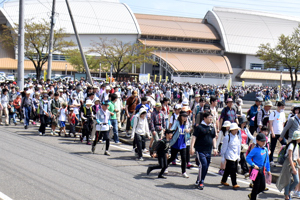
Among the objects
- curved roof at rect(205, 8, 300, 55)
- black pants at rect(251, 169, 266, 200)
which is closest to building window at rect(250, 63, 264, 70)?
curved roof at rect(205, 8, 300, 55)

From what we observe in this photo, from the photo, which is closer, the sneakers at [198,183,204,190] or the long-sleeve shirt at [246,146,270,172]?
the long-sleeve shirt at [246,146,270,172]

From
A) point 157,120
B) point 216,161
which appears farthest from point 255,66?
point 157,120

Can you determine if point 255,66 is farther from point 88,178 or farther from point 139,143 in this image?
point 88,178

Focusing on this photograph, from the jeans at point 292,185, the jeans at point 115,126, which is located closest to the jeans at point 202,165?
the jeans at point 292,185

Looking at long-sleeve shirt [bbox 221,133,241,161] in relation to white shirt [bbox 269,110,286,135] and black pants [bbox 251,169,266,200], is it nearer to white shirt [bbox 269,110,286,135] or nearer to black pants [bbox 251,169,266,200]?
black pants [bbox 251,169,266,200]

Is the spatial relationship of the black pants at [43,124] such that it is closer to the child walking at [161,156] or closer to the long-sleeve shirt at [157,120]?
the long-sleeve shirt at [157,120]

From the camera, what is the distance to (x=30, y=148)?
35.0 feet

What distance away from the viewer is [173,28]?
7138cm

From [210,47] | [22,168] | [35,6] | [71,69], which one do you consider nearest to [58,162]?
[22,168]

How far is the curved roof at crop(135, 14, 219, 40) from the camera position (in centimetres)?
6901

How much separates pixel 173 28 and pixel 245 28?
15.3 m

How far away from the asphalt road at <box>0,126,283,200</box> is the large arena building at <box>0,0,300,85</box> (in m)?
49.1

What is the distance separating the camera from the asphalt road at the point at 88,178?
6.81 m

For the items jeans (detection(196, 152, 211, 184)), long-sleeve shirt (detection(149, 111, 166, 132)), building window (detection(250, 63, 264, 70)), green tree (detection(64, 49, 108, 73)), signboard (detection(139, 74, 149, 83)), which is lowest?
jeans (detection(196, 152, 211, 184))
